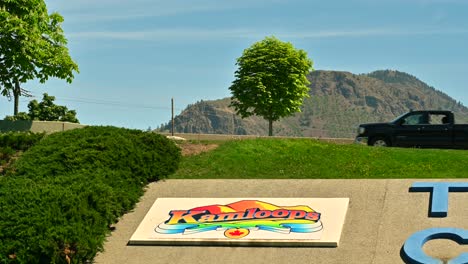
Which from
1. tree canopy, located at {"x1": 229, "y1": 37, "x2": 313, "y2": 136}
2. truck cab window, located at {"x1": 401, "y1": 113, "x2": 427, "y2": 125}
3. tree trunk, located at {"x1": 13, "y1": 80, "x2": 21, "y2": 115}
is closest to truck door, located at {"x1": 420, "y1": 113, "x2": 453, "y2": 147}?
truck cab window, located at {"x1": 401, "y1": 113, "x2": 427, "y2": 125}

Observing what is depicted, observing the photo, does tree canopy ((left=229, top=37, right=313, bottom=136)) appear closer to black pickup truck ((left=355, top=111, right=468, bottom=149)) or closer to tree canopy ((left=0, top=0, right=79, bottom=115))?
tree canopy ((left=0, top=0, right=79, bottom=115))

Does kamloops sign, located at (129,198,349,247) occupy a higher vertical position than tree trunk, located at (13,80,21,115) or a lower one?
lower

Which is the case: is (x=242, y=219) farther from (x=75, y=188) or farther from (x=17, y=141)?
(x=17, y=141)

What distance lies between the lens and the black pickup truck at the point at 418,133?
1083 inches

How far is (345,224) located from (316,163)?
232 inches

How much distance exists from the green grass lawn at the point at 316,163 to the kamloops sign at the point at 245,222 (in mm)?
3175

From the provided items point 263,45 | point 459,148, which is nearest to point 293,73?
point 263,45

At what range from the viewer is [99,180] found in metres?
17.2

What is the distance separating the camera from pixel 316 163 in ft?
71.6

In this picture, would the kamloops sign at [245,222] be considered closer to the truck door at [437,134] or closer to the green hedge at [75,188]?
the green hedge at [75,188]

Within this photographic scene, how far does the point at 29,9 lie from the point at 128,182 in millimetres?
19325

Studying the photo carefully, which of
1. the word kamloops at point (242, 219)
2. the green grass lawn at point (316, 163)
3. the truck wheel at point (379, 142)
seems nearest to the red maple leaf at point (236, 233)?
the word kamloops at point (242, 219)

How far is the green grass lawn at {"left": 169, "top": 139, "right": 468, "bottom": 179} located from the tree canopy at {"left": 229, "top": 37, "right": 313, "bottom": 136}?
98.4 feet

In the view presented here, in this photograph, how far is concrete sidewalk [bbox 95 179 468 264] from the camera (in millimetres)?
14648
